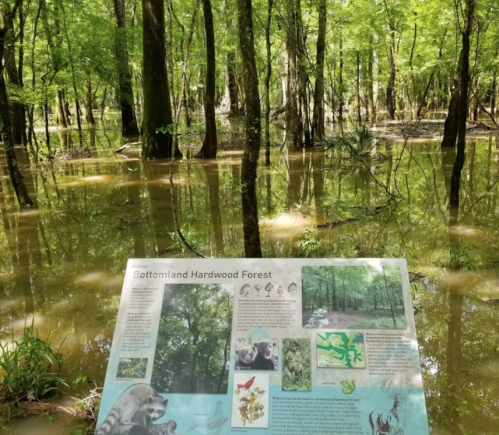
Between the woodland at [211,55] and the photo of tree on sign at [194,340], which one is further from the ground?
the woodland at [211,55]

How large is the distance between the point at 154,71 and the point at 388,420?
38.9ft

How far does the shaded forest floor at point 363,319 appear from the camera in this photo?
2201 mm

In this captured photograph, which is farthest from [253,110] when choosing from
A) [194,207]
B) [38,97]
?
[38,97]

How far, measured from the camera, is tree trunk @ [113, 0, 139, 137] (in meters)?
16.5

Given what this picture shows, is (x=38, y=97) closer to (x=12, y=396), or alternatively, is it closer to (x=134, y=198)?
(x=134, y=198)

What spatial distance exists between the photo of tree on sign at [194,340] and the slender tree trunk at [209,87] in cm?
1028

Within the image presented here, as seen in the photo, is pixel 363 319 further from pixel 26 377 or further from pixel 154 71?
pixel 154 71

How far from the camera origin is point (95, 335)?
3.74 metres

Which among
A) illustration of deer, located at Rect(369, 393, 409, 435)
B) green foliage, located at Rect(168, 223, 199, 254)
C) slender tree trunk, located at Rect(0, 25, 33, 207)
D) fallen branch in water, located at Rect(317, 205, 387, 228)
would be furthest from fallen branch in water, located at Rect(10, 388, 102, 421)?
slender tree trunk, located at Rect(0, 25, 33, 207)

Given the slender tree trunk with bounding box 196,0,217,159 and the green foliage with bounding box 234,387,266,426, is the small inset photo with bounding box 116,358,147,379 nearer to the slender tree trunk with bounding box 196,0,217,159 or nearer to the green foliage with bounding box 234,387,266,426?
the green foliage with bounding box 234,387,266,426

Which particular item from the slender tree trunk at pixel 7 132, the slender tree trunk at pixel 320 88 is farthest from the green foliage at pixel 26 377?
the slender tree trunk at pixel 320 88

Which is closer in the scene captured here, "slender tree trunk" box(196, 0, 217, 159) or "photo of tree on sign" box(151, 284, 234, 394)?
"photo of tree on sign" box(151, 284, 234, 394)

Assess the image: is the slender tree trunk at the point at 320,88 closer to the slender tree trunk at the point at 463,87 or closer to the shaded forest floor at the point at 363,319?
the slender tree trunk at the point at 463,87

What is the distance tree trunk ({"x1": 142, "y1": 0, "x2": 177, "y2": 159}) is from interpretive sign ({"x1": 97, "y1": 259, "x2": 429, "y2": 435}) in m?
10.2
